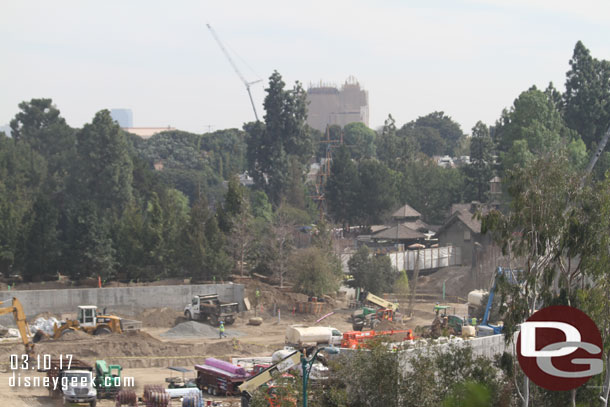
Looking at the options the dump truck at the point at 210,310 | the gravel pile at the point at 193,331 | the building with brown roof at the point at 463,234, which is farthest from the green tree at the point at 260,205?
the gravel pile at the point at 193,331

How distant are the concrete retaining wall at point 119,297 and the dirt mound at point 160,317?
3.76 feet

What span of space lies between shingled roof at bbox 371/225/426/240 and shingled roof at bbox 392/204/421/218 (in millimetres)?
10344

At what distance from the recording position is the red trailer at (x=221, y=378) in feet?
114

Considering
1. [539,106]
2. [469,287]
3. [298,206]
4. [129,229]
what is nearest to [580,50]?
[539,106]

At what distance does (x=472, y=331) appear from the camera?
4266 cm

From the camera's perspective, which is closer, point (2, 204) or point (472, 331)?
point (472, 331)

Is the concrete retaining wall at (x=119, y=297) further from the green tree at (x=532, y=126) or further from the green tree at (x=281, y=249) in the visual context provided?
the green tree at (x=532, y=126)

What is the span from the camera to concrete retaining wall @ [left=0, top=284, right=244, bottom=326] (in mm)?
53188

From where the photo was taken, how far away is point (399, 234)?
261ft

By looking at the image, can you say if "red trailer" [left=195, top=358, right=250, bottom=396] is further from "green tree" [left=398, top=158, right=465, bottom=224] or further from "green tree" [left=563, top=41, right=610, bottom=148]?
"green tree" [left=563, top=41, right=610, bottom=148]

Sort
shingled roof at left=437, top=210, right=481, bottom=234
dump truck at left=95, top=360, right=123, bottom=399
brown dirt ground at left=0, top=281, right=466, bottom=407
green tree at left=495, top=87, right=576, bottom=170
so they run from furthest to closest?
green tree at left=495, top=87, right=576, bottom=170 → shingled roof at left=437, top=210, right=481, bottom=234 → brown dirt ground at left=0, top=281, right=466, bottom=407 → dump truck at left=95, top=360, right=123, bottom=399

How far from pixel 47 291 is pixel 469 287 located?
1226 inches

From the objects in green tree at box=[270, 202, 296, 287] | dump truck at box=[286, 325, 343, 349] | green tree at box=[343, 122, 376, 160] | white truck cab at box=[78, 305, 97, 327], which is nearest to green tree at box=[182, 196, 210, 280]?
green tree at box=[270, 202, 296, 287]

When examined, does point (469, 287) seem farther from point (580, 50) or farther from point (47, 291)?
point (580, 50)
